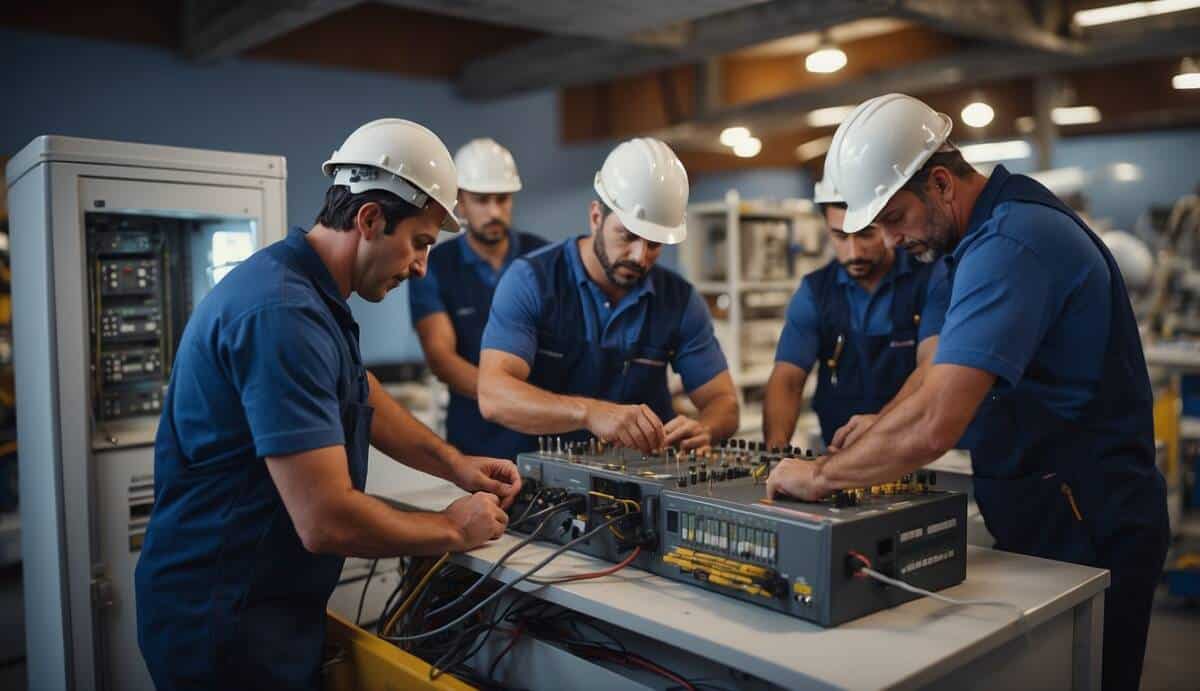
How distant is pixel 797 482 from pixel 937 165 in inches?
28.6

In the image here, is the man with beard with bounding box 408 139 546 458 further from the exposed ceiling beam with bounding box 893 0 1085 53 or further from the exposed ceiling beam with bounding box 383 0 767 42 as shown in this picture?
the exposed ceiling beam with bounding box 893 0 1085 53

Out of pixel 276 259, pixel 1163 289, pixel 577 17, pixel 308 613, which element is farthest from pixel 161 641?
pixel 1163 289

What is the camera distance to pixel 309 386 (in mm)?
1440

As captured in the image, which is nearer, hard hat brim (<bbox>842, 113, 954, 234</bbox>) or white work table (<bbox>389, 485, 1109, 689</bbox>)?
white work table (<bbox>389, 485, 1109, 689</bbox>)

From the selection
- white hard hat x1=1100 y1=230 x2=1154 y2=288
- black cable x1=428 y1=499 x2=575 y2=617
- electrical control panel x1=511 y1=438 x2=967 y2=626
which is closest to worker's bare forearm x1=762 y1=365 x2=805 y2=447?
electrical control panel x1=511 y1=438 x2=967 y2=626

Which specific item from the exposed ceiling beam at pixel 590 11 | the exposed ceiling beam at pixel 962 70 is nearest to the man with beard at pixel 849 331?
Answer: the exposed ceiling beam at pixel 590 11

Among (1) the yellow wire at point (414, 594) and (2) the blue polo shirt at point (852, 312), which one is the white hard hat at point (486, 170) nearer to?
(2) the blue polo shirt at point (852, 312)

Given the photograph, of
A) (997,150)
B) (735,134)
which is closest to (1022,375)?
(735,134)

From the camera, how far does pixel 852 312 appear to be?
2711mm

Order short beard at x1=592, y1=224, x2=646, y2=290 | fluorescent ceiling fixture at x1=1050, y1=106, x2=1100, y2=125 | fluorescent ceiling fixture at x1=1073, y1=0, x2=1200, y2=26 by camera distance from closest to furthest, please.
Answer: short beard at x1=592, y1=224, x2=646, y2=290
fluorescent ceiling fixture at x1=1073, y1=0, x2=1200, y2=26
fluorescent ceiling fixture at x1=1050, y1=106, x2=1100, y2=125

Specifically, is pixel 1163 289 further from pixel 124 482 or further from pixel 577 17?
pixel 124 482

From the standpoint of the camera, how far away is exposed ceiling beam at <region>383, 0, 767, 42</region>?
3.98m

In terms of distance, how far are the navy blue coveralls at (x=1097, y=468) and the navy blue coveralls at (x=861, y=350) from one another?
2.80 ft

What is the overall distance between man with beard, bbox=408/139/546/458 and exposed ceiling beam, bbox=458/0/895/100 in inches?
71.5
